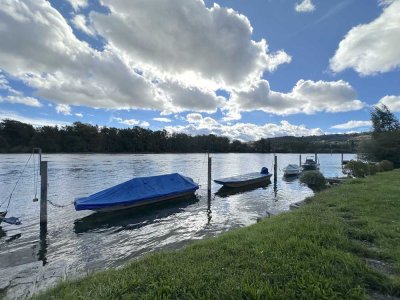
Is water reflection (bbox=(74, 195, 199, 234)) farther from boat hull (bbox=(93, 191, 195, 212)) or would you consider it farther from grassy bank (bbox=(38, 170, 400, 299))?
grassy bank (bbox=(38, 170, 400, 299))

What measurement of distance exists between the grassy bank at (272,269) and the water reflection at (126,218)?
8.56 metres

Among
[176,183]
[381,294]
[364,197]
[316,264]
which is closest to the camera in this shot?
[381,294]

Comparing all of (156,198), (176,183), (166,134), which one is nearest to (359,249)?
(156,198)

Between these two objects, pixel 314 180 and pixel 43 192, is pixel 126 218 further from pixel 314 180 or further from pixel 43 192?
pixel 314 180

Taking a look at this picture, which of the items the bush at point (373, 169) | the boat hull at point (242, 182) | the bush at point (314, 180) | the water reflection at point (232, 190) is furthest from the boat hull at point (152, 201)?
the bush at point (373, 169)

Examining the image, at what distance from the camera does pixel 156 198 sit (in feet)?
60.4

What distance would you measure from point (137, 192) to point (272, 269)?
14578 millimetres

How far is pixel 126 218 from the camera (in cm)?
1495

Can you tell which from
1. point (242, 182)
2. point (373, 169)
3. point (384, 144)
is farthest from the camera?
point (384, 144)

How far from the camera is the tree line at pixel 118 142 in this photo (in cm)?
9981

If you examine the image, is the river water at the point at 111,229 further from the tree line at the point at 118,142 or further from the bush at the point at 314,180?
the tree line at the point at 118,142

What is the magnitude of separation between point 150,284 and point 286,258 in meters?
2.42

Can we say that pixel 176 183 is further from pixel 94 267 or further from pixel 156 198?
pixel 94 267

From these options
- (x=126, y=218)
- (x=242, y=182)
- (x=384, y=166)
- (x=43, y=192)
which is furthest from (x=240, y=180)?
(x=43, y=192)
